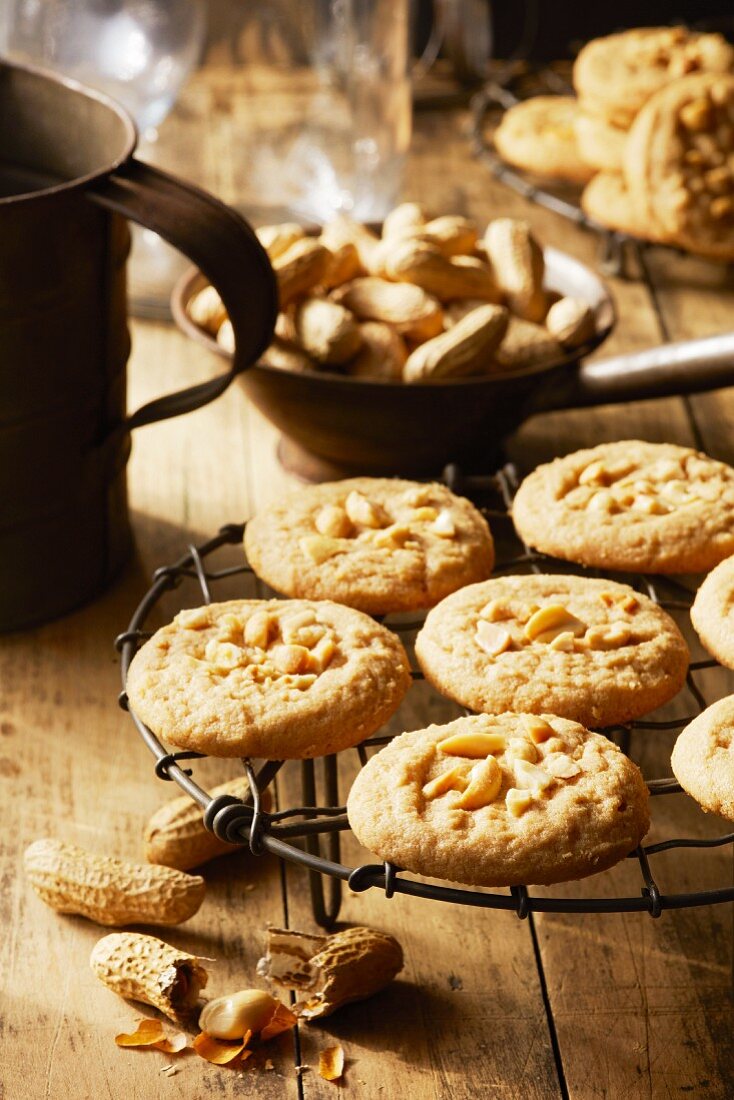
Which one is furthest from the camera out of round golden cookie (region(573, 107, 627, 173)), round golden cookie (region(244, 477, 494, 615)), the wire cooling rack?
round golden cookie (region(573, 107, 627, 173))

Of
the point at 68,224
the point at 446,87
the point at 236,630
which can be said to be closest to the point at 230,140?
the point at 446,87

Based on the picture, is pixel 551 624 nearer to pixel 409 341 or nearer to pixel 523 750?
pixel 523 750

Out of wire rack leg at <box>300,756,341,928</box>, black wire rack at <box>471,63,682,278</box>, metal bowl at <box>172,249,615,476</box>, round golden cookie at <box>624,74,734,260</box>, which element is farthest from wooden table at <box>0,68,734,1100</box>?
black wire rack at <box>471,63,682,278</box>

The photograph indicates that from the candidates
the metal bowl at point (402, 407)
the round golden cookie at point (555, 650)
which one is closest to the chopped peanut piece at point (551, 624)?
the round golden cookie at point (555, 650)

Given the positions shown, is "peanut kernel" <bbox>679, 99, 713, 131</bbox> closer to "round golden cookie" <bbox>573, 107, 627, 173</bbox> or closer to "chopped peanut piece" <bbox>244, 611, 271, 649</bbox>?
"round golden cookie" <bbox>573, 107, 627, 173</bbox>

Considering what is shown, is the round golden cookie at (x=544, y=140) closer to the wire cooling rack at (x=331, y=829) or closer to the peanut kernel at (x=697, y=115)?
the peanut kernel at (x=697, y=115)
